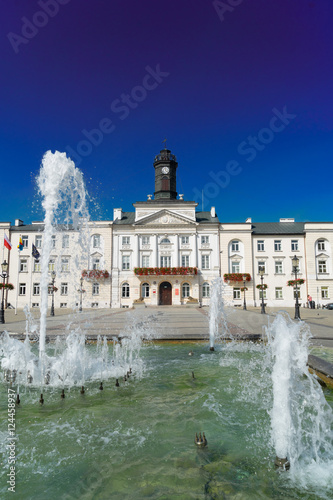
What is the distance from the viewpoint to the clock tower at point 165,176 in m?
46.9

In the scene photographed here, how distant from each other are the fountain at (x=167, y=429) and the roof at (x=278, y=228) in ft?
127

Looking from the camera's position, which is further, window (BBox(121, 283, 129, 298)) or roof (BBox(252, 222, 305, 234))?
roof (BBox(252, 222, 305, 234))

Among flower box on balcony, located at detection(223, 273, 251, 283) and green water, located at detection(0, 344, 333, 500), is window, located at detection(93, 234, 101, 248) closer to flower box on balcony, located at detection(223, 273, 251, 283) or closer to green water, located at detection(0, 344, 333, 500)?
flower box on balcony, located at detection(223, 273, 251, 283)

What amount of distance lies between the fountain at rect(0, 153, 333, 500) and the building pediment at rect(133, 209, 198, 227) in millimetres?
35338

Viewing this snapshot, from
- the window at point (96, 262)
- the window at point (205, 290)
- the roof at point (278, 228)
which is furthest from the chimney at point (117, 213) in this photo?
the roof at point (278, 228)

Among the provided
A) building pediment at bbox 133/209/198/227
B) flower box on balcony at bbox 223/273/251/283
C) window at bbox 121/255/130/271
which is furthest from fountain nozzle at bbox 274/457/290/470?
building pediment at bbox 133/209/198/227

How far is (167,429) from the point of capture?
183 inches

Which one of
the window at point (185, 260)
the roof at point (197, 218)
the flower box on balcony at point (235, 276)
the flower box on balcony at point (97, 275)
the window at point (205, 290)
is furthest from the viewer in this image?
the roof at point (197, 218)

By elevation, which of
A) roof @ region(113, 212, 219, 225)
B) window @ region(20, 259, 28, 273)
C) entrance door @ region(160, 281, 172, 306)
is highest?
roof @ region(113, 212, 219, 225)

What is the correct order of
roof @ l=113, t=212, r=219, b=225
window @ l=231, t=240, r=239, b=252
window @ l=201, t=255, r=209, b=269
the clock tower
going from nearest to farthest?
window @ l=201, t=255, r=209, b=269 → window @ l=231, t=240, r=239, b=252 → roof @ l=113, t=212, r=219, b=225 → the clock tower

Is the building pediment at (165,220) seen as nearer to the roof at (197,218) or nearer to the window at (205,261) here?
the roof at (197,218)

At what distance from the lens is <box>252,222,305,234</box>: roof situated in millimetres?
43656

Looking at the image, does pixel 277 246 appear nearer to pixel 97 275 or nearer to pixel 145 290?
pixel 145 290

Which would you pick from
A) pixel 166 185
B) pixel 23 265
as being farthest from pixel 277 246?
pixel 23 265
